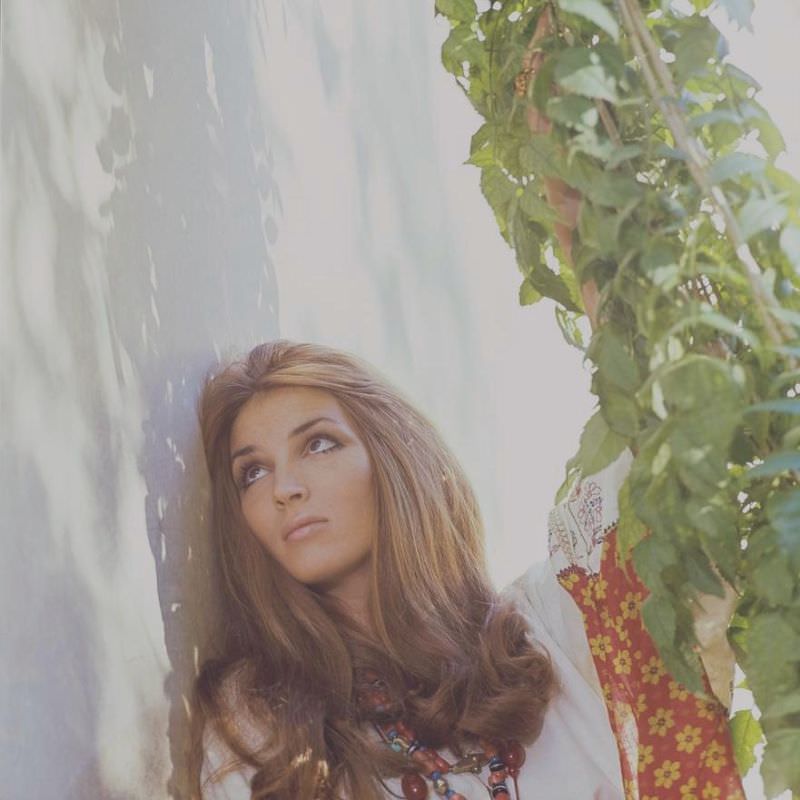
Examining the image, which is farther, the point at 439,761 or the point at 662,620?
the point at 439,761

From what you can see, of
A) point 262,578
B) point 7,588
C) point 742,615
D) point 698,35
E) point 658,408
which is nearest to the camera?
point 658,408

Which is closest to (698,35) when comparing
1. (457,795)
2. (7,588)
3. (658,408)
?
(658,408)

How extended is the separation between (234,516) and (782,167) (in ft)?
3.76

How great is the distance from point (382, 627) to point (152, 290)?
0.60 m

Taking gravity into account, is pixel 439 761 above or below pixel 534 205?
below

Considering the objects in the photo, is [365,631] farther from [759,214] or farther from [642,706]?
[759,214]

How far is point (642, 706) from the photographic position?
2156 mm

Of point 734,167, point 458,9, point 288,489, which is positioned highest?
point 458,9

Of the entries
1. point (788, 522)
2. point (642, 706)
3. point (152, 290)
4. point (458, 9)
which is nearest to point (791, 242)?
point (788, 522)

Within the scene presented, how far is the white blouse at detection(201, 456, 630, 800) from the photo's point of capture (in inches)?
87.7

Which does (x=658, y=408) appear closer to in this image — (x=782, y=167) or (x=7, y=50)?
(x=782, y=167)

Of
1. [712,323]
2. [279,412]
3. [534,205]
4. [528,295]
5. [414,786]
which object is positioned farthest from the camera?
[279,412]

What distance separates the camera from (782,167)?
1552mm

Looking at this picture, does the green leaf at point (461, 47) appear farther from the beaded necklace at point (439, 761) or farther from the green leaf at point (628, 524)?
the beaded necklace at point (439, 761)
